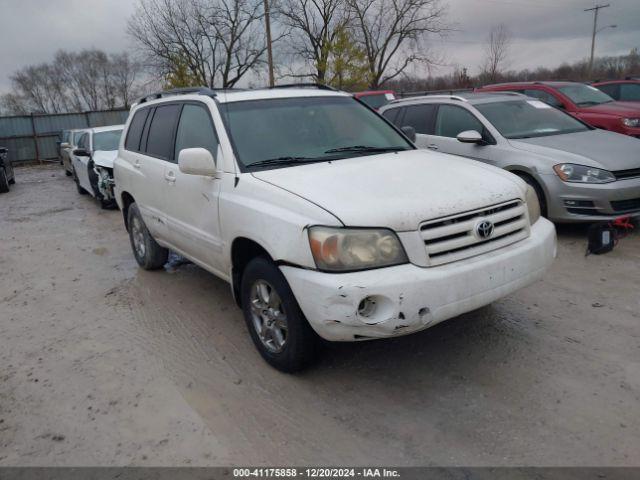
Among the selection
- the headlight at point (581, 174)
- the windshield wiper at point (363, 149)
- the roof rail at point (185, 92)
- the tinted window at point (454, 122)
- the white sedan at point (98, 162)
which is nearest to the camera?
the windshield wiper at point (363, 149)

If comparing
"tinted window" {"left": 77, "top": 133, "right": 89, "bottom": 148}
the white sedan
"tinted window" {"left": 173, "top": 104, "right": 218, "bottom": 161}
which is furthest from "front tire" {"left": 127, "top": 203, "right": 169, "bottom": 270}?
"tinted window" {"left": 77, "top": 133, "right": 89, "bottom": 148}

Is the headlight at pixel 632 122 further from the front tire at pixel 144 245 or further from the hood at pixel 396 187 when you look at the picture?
the front tire at pixel 144 245

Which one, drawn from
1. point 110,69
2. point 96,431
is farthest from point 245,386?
point 110,69

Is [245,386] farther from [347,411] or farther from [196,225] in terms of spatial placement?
[196,225]

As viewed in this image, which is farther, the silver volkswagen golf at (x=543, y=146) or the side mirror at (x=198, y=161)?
the silver volkswagen golf at (x=543, y=146)

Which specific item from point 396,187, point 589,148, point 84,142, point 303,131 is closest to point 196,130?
→ point 303,131

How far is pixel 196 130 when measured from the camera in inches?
162

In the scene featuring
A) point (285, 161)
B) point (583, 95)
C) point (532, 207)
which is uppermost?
point (583, 95)

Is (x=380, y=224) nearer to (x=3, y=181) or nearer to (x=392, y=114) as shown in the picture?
(x=392, y=114)

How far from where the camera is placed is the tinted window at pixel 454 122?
22.0ft

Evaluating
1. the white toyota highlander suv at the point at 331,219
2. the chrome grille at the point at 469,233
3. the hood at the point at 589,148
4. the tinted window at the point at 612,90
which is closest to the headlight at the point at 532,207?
the white toyota highlander suv at the point at 331,219

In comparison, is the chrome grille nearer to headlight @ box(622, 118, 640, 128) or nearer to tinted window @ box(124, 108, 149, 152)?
tinted window @ box(124, 108, 149, 152)

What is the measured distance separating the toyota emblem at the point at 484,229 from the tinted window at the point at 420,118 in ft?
15.0

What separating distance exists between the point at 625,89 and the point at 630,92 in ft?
0.44
